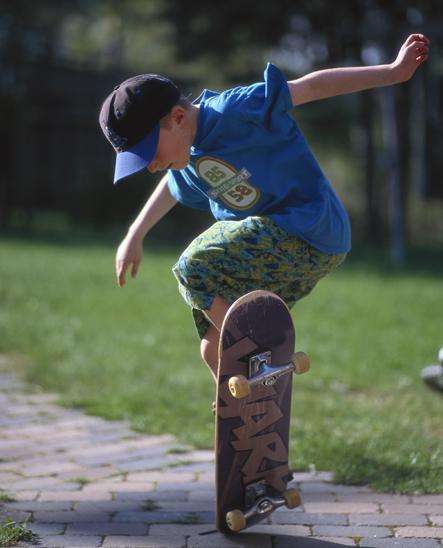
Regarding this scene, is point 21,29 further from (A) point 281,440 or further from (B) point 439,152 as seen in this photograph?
(A) point 281,440

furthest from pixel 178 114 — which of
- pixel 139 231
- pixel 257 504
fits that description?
pixel 257 504

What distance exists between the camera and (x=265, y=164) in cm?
282

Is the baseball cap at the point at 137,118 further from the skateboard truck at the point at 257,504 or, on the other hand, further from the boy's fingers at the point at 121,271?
the skateboard truck at the point at 257,504

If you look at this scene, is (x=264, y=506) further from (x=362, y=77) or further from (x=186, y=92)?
(x=186, y=92)

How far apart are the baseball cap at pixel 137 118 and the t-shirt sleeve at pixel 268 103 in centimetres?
20

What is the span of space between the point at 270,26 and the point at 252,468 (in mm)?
13898

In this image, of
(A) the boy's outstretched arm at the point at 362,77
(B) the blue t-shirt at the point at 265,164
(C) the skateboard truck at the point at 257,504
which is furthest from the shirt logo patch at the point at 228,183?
(C) the skateboard truck at the point at 257,504

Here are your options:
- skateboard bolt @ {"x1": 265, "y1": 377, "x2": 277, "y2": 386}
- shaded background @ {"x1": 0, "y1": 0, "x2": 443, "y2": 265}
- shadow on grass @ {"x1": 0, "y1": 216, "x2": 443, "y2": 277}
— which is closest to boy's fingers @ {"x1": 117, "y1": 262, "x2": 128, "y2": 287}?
skateboard bolt @ {"x1": 265, "y1": 377, "x2": 277, "y2": 386}

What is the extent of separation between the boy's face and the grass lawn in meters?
1.46

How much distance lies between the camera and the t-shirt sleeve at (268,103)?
276 centimetres

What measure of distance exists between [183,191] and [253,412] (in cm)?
82

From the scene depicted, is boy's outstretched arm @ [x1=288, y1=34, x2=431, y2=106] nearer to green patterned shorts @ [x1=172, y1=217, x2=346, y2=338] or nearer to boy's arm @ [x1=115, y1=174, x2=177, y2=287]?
green patterned shorts @ [x1=172, y1=217, x2=346, y2=338]

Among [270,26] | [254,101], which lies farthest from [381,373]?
[270,26]

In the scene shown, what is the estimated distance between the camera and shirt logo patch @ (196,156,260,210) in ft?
9.25
